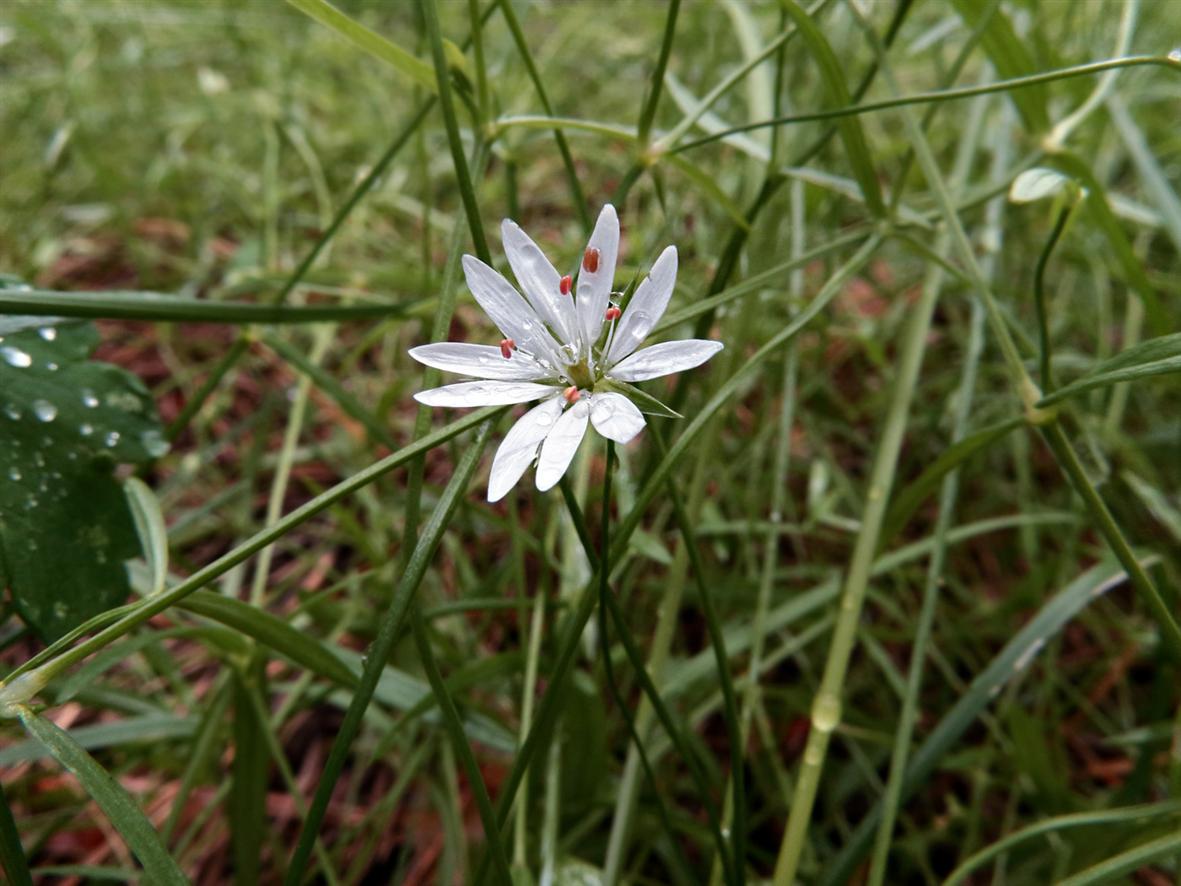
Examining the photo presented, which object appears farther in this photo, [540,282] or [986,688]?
→ [986,688]

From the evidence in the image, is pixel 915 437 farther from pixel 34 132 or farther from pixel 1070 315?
pixel 34 132

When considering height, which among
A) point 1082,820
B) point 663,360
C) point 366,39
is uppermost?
point 366,39

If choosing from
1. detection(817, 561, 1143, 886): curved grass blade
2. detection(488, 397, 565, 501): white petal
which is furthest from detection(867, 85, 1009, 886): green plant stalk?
detection(488, 397, 565, 501): white petal

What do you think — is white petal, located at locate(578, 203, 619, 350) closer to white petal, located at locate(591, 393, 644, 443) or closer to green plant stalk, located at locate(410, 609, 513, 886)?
white petal, located at locate(591, 393, 644, 443)

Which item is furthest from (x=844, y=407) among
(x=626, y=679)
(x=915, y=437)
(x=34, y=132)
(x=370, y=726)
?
(x=34, y=132)

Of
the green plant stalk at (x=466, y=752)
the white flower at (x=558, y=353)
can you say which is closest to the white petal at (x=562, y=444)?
the white flower at (x=558, y=353)

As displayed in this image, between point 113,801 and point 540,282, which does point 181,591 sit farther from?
point 540,282

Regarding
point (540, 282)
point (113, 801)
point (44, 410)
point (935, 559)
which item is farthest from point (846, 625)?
point (44, 410)
